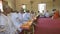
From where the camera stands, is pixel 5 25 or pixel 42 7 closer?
pixel 5 25

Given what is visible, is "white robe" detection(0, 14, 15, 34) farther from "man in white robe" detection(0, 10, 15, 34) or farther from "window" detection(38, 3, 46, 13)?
"window" detection(38, 3, 46, 13)

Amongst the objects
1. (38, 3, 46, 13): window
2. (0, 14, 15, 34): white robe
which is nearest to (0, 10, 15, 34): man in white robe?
(0, 14, 15, 34): white robe

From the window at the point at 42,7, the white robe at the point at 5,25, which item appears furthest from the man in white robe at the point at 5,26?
the window at the point at 42,7

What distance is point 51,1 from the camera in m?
15.9

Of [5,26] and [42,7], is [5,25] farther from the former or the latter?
[42,7]

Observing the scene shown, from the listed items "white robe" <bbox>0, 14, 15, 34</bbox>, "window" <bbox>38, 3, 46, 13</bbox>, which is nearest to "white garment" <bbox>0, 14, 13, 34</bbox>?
"white robe" <bbox>0, 14, 15, 34</bbox>

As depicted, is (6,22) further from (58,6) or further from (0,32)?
(58,6)

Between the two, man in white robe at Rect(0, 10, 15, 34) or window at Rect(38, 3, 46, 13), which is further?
window at Rect(38, 3, 46, 13)

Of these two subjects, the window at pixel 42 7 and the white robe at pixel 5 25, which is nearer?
the white robe at pixel 5 25

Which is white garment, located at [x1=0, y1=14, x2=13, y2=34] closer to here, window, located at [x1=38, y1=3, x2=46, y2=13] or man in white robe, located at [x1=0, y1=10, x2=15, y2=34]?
man in white robe, located at [x1=0, y1=10, x2=15, y2=34]

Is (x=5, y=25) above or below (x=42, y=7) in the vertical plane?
below

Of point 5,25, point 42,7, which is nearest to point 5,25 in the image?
point 5,25

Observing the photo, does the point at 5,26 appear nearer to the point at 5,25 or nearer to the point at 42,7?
the point at 5,25

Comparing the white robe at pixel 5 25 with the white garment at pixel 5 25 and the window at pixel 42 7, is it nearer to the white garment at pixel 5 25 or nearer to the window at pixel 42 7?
the white garment at pixel 5 25
